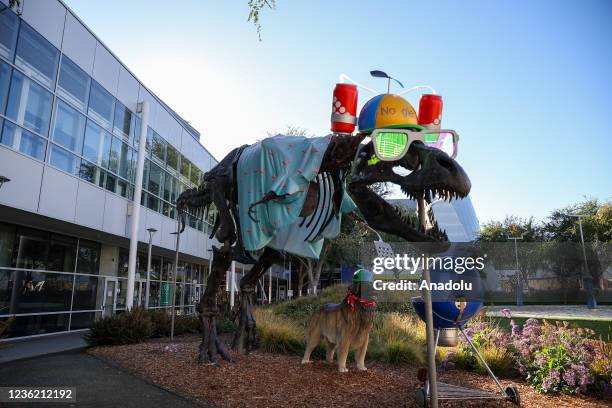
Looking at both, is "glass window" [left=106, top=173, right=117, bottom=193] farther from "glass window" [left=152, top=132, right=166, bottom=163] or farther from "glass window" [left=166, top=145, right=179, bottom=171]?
"glass window" [left=166, top=145, right=179, bottom=171]

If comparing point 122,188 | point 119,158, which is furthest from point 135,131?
point 122,188

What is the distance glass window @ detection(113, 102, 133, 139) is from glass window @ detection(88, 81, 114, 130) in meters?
0.39

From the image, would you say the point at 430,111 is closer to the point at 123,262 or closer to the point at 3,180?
the point at 3,180

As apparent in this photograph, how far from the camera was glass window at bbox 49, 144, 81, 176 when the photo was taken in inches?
A: 498

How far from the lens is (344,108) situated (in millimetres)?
5102

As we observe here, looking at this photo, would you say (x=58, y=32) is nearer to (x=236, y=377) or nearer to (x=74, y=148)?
(x=74, y=148)

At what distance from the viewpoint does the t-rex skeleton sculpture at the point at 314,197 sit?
401 centimetres

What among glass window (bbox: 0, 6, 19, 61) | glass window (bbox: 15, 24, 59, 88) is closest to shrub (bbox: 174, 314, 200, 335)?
glass window (bbox: 15, 24, 59, 88)

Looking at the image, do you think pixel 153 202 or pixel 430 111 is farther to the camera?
pixel 153 202

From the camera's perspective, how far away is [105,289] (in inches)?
713

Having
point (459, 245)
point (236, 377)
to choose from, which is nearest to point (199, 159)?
point (236, 377)

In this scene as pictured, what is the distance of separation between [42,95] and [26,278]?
19.3ft

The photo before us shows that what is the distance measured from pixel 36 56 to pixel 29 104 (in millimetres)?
1366

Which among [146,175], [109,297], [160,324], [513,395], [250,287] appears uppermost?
[146,175]
